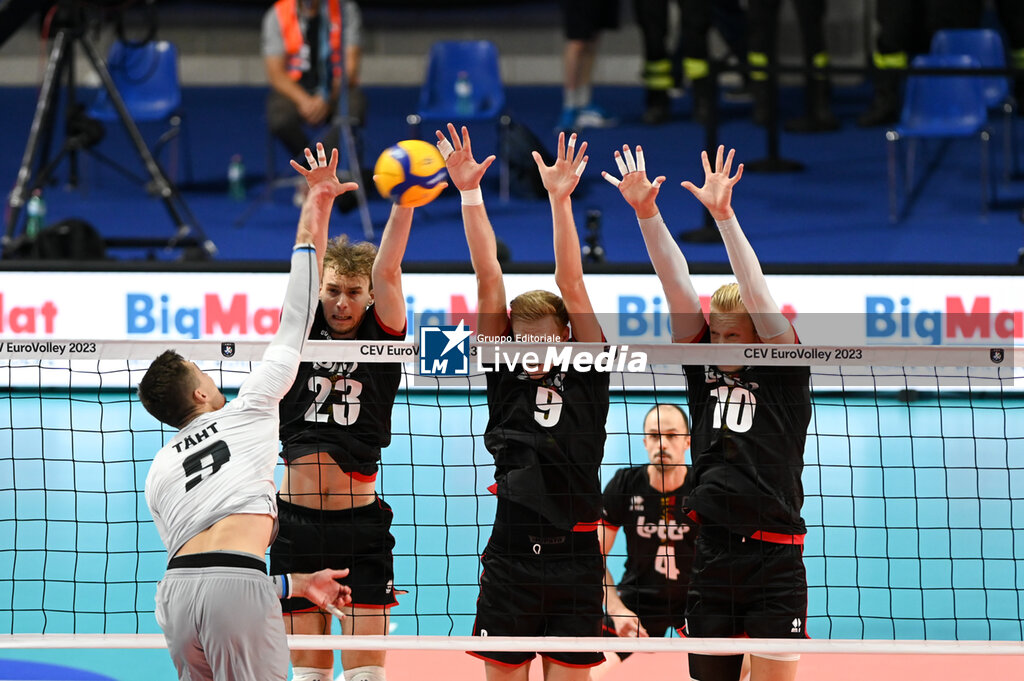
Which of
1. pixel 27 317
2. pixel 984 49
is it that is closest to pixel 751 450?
pixel 27 317

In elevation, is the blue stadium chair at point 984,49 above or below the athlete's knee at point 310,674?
above

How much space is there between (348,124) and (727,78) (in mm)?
7339

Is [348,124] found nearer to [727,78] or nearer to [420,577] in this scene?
[420,577]

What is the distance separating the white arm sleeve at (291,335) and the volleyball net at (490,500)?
341mm

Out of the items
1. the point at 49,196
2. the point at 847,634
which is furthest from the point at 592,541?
the point at 49,196

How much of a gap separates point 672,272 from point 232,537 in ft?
5.92

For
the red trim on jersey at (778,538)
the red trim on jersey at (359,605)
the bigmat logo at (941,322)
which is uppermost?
the bigmat logo at (941,322)

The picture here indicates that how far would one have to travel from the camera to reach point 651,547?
19.9ft

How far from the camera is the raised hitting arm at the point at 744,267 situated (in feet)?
16.3

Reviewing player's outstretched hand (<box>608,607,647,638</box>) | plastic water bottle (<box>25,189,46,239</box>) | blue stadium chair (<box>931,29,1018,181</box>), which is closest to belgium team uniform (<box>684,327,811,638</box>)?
player's outstretched hand (<box>608,607,647,638</box>)

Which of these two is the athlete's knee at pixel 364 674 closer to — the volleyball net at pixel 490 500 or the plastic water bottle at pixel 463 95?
the volleyball net at pixel 490 500

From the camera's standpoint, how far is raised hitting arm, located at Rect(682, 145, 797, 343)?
4965mm

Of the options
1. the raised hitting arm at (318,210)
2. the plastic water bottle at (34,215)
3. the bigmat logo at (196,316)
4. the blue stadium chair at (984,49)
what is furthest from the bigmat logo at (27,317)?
the blue stadium chair at (984,49)

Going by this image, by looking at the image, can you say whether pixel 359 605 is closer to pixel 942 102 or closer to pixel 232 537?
pixel 232 537
